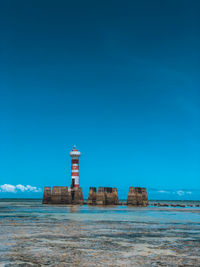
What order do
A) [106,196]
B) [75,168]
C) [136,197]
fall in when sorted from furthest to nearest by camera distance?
[75,168], [136,197], [106,196]

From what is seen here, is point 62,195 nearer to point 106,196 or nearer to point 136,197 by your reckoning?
point 106,196

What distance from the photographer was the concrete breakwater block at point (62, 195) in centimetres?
6412

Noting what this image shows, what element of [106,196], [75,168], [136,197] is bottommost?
[136,197]

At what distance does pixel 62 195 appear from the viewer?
64.1 m

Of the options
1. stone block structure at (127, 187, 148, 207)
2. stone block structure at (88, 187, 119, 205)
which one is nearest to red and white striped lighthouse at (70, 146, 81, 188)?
stone block structure at (88, 187, 119, 205)

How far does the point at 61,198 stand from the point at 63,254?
53.8 m

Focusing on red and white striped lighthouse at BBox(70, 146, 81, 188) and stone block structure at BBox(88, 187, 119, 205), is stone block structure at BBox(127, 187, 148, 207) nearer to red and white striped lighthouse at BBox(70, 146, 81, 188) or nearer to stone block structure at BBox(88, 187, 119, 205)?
stone block structure at BBox(88, 187, 119, 205)

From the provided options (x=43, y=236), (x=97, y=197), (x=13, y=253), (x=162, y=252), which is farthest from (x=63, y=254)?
(x=97, y=197)

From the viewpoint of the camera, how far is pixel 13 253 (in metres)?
11.4

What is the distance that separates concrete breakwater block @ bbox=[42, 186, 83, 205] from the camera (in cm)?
6412

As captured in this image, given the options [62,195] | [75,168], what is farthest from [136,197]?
[62,195]

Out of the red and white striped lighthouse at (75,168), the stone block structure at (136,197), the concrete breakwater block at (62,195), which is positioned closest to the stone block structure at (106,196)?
the stone block structure at (136,197)

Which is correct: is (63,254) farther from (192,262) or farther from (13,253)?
(192,262)

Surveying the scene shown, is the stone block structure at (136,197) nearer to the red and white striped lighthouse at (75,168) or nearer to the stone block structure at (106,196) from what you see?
the stone block structure at (106,196)
